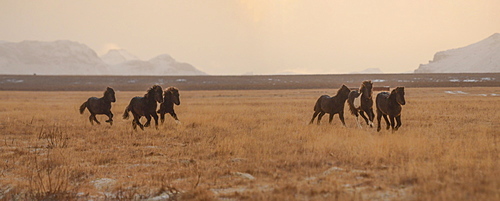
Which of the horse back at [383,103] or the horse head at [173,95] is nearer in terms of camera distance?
the horse back at [383,103]

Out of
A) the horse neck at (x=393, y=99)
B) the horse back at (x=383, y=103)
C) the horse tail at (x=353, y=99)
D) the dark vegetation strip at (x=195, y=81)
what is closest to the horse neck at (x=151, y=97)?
the horse tail at (x=353, y=99)

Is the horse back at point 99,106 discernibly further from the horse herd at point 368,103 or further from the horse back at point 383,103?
the horse back at point 383,103

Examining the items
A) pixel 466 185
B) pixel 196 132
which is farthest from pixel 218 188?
pixel 196 132

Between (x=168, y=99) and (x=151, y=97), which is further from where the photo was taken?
(x=168, y=99)

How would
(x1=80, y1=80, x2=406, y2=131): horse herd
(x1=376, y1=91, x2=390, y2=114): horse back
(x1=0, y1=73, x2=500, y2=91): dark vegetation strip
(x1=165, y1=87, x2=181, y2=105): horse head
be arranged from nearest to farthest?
1. (x1=376, y1=91, x2=390, y2=114): horse back
2. (x1=80, y1=80, x2=406, y2=131): horse herd
3. (x1=165, y1=87, x2=181, y2=105): horse head
4. (x1=0, y1=73, x2=500, y2=91): dark vegetation strip

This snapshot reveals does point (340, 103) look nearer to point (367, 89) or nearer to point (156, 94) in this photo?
point (367, 89)

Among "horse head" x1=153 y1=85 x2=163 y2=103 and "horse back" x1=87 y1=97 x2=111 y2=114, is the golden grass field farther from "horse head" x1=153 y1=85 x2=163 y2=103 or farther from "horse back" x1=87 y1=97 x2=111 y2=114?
"horse back" x1=87 y1=97 x2=111 y2=114

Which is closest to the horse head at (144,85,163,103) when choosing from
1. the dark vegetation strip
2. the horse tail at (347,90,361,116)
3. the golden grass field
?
the golden grass field

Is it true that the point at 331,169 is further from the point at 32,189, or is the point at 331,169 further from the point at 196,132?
the point at 196,132

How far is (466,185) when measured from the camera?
6.38 meters

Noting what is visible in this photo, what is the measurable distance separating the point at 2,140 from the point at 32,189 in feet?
24.8

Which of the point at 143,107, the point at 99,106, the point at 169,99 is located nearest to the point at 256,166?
the point at 143,107

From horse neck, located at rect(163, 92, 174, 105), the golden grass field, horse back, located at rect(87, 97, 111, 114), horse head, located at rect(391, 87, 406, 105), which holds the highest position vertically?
horse head, located at rect(391, 87, 406, 105)

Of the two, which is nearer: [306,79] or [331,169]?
[331,169]
